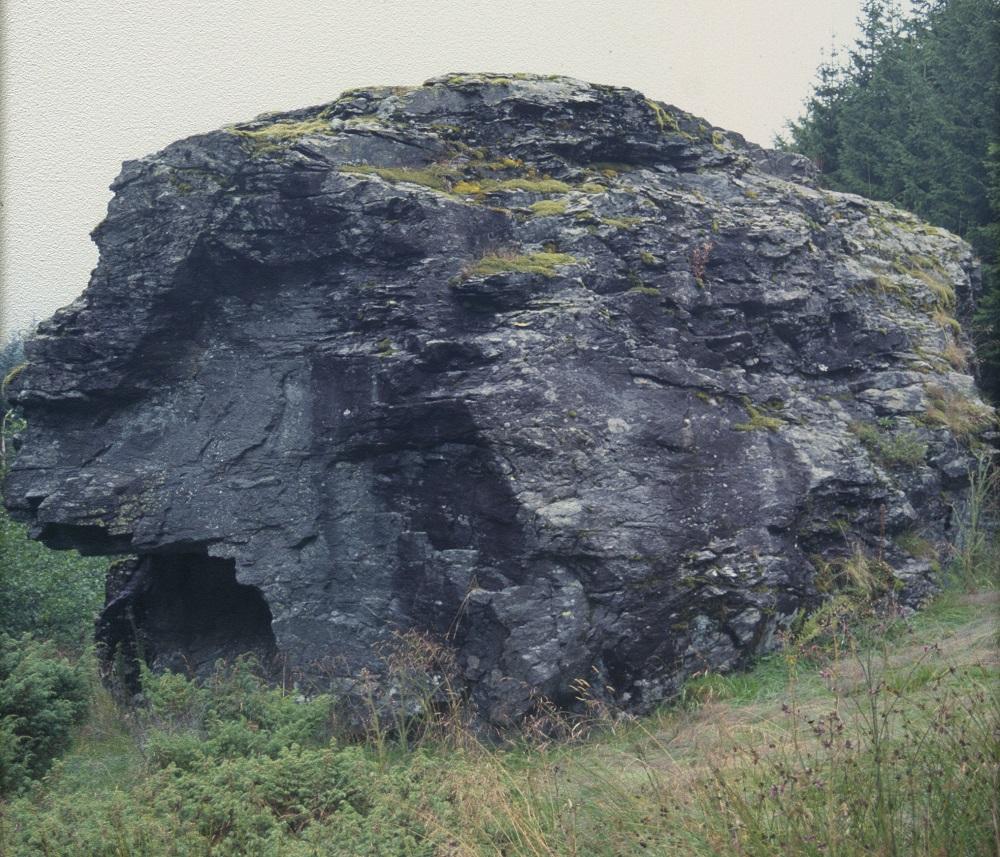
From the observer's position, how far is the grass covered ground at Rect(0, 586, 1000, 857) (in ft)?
12.3

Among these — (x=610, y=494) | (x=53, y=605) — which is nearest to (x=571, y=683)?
(x=610, y=494)

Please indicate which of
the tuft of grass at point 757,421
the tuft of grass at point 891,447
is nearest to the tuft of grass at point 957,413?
the tuft of grass at point 891,447

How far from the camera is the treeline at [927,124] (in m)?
14.3

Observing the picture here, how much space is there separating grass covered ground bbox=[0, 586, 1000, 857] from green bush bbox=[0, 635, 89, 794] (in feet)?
1.05

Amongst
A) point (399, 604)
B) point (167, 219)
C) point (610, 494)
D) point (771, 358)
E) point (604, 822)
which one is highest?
point (167, 219)

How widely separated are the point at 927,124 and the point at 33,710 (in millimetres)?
19129

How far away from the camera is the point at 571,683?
7.30 meters

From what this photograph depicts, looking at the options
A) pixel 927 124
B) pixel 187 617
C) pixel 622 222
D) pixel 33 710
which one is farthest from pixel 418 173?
pixel 927 124

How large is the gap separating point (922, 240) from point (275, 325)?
898 centimetres

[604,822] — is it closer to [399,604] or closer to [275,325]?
[399,604]

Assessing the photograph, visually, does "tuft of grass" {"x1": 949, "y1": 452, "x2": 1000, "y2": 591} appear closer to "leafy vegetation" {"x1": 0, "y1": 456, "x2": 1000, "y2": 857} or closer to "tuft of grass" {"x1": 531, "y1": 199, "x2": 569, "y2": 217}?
"leafy vegetation" {"x1": 0, "y1": 456, "x2": 1000, "y2": 857}

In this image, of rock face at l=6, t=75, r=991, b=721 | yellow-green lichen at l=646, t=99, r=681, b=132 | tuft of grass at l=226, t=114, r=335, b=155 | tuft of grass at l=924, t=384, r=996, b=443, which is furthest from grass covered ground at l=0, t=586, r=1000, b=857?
yellow-green lichen at l=646, t=99, r=681, b=132

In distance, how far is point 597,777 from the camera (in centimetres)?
498

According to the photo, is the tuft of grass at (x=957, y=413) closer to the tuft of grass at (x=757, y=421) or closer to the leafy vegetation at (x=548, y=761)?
the leafy vegetation at (x=548, y=761)
